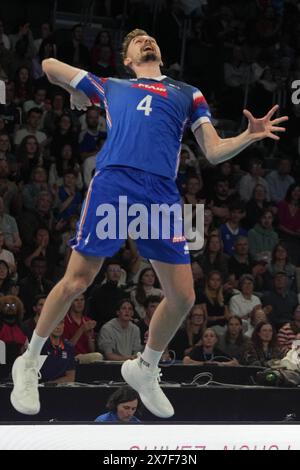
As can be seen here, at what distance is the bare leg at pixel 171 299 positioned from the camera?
22.3 feet

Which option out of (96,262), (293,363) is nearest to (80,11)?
(293,363)

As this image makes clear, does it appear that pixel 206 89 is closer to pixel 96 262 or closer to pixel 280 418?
pixel 280 418

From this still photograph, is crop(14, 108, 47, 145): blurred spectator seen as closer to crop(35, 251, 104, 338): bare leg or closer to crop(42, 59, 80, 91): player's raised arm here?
crop(42, 59, 80, 91): player's raised arm

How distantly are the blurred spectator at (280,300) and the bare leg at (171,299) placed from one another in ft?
16.9

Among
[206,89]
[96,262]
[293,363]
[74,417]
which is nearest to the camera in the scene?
[96,262]

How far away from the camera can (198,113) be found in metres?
7.01

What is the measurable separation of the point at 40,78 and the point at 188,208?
108 inches

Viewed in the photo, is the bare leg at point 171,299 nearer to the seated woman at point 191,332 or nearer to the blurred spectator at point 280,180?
the seated woman at point 191,332

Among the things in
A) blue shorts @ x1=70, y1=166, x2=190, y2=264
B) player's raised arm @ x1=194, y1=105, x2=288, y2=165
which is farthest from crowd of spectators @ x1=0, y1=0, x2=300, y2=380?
player's raised arm @ x1=194, y1=105, x2=288, y2=165

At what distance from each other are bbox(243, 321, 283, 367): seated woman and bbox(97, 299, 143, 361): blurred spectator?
1.17 m

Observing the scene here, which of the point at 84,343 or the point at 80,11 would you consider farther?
the point at 80,11

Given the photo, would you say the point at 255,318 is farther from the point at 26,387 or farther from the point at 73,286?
the point at 73,286

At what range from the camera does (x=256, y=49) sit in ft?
52.5

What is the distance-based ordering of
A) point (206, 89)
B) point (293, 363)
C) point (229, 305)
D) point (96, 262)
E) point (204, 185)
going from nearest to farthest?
point (96, 262), point (293, 363), point (229, 305), point (204, 185), point (206, 89)
